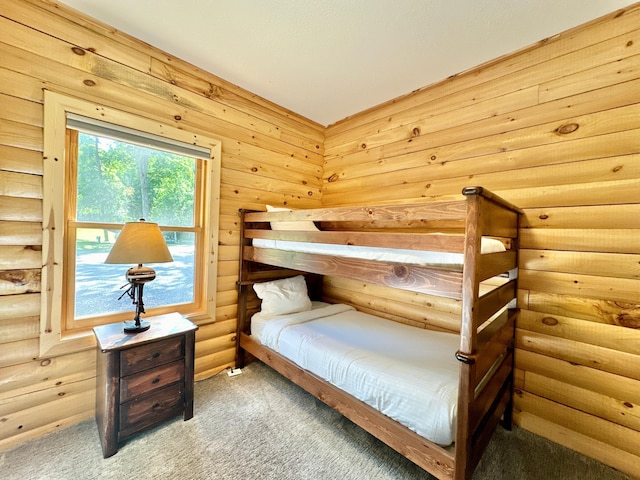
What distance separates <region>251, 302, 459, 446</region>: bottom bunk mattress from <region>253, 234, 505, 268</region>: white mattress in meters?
0.60

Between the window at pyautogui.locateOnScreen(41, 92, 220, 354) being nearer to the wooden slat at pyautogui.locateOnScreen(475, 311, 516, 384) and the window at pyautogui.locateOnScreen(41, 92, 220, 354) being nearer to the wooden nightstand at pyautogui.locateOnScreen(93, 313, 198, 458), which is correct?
the wooden nightstand at pyautogui.locateOnScreen(93, 313, 198, 458)

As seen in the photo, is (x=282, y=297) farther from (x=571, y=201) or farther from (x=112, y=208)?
(x=571, y=201)

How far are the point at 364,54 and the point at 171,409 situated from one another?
2741 mm

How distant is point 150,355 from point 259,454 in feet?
2.83

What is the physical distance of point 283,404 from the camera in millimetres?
1929

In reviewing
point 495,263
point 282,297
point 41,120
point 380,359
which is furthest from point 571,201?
point 41,120

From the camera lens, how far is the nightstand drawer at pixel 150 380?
4.96 ft

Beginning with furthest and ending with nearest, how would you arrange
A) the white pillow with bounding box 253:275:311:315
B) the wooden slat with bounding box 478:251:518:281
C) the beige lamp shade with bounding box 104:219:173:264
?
the white pillow with bounding box 253:275:311:315 < the beige lamp shade with bounding box 104:219:173:264 < the wooden slat with bounding box 478:251:518:281

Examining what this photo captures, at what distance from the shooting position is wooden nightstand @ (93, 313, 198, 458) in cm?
146

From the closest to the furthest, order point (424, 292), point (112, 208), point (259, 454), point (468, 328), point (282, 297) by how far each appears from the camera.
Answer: point (468, 328)
point (424, 292)
point (259, 454)
point (112, 208)
point (282, 297)

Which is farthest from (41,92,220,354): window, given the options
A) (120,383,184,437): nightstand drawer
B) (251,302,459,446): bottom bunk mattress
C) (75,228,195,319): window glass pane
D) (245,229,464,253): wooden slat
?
(245,229,464,253): wooden slat

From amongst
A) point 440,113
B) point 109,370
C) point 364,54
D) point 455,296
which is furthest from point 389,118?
point 109,370

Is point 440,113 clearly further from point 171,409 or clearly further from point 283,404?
point 171,409

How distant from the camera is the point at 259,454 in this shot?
150 cm
